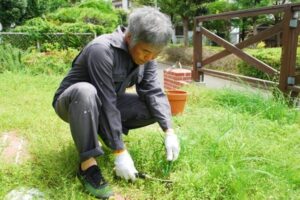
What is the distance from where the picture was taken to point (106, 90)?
6.15 ft

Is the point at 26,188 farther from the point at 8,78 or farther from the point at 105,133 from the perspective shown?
the point at 8,78

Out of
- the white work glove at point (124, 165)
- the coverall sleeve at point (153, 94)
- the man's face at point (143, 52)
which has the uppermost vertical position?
the man's face at point (143, 52)

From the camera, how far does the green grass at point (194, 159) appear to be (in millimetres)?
1832

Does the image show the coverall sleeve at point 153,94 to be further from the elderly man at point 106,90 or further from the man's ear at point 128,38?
the man's ear at point 128,38

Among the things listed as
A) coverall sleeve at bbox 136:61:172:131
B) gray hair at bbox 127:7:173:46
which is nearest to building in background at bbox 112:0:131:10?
coverall sleeve at bbox 136:61:172:131

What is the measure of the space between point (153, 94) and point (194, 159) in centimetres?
47

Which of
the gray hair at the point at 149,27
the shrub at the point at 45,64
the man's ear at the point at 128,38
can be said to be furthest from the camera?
the shrub at the point at 45,64

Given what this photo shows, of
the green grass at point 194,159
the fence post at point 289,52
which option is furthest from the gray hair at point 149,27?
the fence post at point 289,52

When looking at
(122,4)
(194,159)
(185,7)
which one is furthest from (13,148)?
(122,4)

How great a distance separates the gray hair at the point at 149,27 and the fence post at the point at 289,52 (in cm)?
239

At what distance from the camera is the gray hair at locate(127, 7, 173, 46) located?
5.77ft

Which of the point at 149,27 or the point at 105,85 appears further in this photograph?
the point at 105,85

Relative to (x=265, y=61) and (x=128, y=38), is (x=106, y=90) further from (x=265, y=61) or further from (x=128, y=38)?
(x=265, y=61)

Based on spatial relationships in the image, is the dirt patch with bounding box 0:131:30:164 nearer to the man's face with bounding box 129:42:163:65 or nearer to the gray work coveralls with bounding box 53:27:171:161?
the gray work coveralls with bounding box 53:27:171:161
